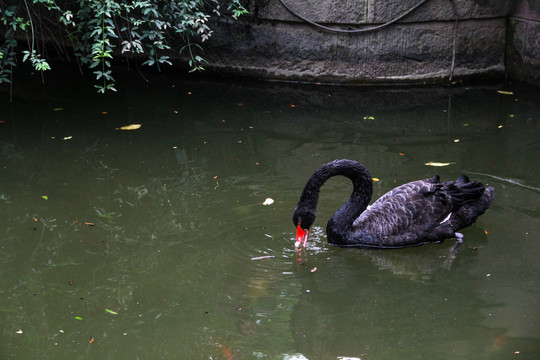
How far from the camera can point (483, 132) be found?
22.4 feet

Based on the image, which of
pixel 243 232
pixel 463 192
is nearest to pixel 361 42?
pixel 463 192

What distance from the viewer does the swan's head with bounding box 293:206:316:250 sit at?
465 cm

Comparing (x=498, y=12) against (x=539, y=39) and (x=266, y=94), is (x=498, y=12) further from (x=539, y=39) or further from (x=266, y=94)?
(x=266, y=94)

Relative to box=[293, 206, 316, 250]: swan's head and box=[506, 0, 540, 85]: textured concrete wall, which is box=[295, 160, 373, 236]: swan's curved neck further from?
box=[506, 0, 540, 85]: textured concrete wall

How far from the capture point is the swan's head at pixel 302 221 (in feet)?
15.3

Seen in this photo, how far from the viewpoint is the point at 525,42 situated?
8.19 meters

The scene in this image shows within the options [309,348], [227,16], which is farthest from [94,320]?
[227,16]

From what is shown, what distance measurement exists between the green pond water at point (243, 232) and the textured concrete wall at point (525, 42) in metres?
0.45

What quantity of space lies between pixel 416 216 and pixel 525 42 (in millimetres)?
4212

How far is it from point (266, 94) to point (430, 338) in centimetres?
454

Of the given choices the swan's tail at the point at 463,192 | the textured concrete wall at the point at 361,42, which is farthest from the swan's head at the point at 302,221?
the textured concrete wall at the point at 361,42

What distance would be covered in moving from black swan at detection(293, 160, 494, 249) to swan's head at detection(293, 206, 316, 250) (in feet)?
0.31

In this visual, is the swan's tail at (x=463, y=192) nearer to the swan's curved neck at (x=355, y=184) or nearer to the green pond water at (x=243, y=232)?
the green pond water at (x=243, y=232)

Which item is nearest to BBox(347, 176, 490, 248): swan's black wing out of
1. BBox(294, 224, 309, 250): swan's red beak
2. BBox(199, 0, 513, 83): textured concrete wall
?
BBox(294, 224, 309, 250): swan's red beak
